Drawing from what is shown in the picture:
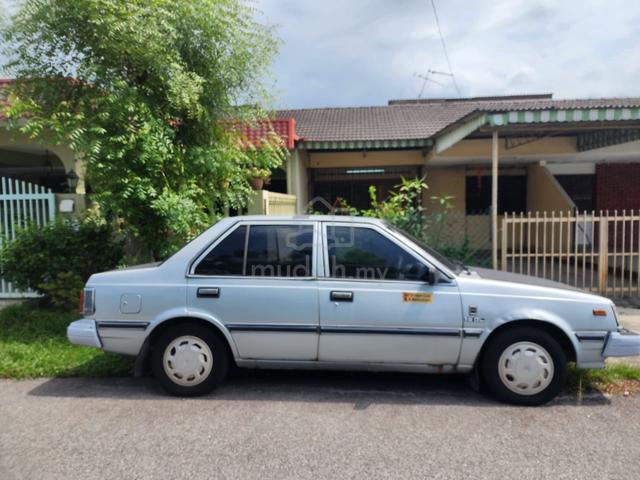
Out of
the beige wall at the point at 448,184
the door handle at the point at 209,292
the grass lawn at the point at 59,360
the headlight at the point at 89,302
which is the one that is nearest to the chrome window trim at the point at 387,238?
the door handle at the point at 209,292

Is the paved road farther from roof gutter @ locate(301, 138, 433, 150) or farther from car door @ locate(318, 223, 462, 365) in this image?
roof gutter @ locate(301, 138, 433, 150)

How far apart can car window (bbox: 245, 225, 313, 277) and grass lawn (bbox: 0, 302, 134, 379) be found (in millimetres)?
1946

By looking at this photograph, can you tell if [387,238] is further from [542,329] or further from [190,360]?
[190,360]

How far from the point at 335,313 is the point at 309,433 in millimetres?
1000

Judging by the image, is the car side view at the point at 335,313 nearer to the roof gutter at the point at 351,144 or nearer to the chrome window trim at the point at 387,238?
the chrome window trim at the point at 387,238

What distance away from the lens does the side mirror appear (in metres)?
3.95

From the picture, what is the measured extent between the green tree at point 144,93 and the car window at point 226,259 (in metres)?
1.86

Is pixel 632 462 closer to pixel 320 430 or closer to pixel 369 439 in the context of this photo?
pixel 369 439

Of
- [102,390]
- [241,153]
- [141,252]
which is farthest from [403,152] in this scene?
[102,390]

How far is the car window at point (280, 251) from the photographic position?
13.8 ft

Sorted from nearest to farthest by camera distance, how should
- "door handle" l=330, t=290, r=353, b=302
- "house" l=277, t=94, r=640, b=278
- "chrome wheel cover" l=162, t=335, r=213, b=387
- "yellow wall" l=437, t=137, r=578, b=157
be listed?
"door handle" l=330, t=290, r=353, b=302 < "chrome wheel cover" l=162, t=335, r=213, b=387 < "house" l=277, t=94, r=640, b=278 < "yellow wall" l=437, t=137, r=578, b=157

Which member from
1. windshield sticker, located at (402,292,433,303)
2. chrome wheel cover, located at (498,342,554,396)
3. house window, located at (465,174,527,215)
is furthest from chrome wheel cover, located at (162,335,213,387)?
house window, located at (465,174,527,215)

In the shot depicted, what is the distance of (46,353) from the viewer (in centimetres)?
531

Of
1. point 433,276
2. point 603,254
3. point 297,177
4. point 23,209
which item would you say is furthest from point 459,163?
point 23,209
